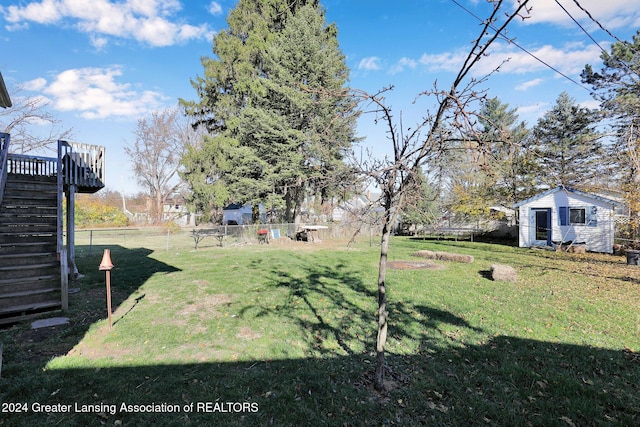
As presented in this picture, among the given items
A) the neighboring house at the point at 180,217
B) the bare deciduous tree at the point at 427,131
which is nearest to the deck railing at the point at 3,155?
the bare deciduous tree at the point at 427,131

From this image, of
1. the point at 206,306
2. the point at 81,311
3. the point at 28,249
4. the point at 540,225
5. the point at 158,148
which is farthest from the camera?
the point at 158,148

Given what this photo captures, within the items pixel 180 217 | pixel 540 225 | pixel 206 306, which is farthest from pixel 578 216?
pixel 180 217

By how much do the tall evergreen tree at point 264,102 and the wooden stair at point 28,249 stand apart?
11593 mm

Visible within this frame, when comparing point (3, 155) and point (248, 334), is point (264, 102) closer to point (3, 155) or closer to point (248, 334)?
point (3, 155)

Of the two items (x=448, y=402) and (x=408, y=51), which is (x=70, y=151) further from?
(x=448, y=402)

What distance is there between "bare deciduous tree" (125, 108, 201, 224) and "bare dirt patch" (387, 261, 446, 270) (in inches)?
1149

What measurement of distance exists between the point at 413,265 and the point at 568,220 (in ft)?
36.1

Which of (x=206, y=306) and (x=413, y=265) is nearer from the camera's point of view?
(x=206, y=306)

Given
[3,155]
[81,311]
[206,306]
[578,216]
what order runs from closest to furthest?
Answer: [81,311], [206,306], [3,155], [578,216]

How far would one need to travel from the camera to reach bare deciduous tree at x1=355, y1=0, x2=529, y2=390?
2.45m

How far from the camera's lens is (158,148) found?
3312 centimetres

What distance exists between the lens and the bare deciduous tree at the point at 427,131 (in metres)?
2.45

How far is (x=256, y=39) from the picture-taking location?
2091 centimetres

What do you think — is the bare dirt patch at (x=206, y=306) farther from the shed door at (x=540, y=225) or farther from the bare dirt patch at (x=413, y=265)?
the shed door at (x=540, y=225)
